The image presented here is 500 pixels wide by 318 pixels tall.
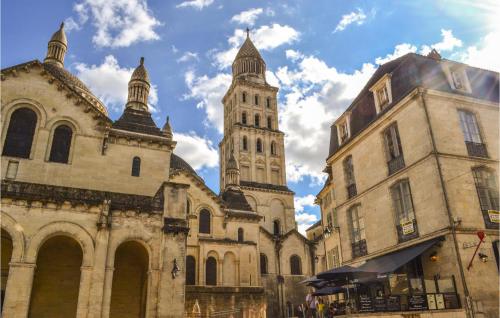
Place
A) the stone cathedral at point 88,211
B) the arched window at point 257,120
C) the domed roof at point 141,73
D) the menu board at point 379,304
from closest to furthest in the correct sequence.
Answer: the menu board at point 379,304, the stone cathedral at point 88,211, the domed roof at point 141,73, the arched window at point 257,120

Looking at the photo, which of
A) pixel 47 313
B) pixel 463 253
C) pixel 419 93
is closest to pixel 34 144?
pixel 47 313

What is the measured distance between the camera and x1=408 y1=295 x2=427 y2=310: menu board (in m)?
15.3

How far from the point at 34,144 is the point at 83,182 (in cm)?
312

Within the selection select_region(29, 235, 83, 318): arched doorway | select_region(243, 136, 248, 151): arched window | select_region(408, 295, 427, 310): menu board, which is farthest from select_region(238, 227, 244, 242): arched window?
select_region(408, 295, 427, 310): menu board

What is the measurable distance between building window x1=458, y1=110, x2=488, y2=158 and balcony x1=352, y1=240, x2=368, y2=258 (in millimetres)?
7373

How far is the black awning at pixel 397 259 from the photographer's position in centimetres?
1655

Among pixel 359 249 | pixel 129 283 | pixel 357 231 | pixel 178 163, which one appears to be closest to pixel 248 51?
pixel 178 163

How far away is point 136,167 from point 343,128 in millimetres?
13508

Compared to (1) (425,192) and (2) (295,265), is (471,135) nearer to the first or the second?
(1) (425,192)

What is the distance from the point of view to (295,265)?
42.4 metres

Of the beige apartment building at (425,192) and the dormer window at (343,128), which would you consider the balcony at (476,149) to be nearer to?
the beige apartment building at (425,192)

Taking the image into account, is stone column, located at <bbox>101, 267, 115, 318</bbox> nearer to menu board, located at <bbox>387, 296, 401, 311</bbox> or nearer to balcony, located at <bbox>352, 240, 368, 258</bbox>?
menu board, located at <bbox>387, 296, 401, 311</bbox>

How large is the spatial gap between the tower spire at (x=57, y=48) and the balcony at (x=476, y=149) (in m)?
32.3

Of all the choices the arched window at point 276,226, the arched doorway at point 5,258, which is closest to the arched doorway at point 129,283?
the arched doorway at point 5,258
